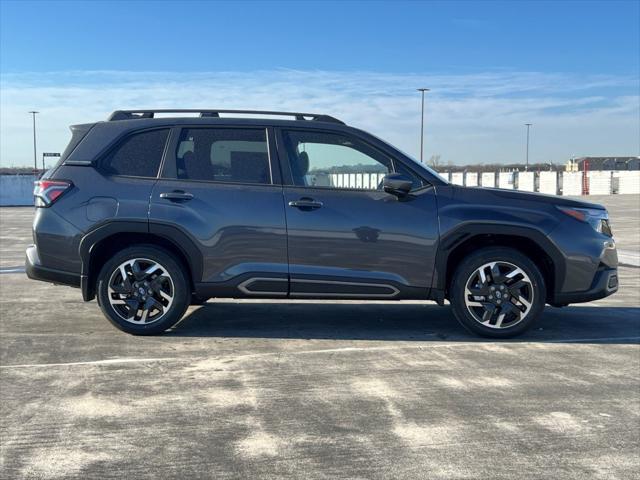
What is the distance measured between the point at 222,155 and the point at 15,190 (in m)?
38.0

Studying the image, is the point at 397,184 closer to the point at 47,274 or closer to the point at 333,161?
the point at 333,161

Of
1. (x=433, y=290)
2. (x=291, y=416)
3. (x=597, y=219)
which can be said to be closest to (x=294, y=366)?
(x=291, y=416)

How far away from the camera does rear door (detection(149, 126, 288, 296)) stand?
18.2 feet

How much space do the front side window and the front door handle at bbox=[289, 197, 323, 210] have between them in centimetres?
18

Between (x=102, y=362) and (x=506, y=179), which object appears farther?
(x=506, y=179)

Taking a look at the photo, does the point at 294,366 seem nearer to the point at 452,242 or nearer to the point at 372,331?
the point at 372,331

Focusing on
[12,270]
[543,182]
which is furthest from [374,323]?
[543,182]

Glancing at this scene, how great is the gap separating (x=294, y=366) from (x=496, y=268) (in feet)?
6.72

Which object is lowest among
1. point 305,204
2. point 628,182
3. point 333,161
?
point 305,204

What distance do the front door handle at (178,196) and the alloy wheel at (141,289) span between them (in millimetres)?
581

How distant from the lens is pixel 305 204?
554 cm

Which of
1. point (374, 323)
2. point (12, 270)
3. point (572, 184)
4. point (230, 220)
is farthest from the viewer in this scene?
point (572, 184)

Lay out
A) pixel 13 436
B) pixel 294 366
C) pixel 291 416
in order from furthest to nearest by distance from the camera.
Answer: pixel 294 366 < pixel 291 416 < pixel 13 436

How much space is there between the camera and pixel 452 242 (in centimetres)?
557
